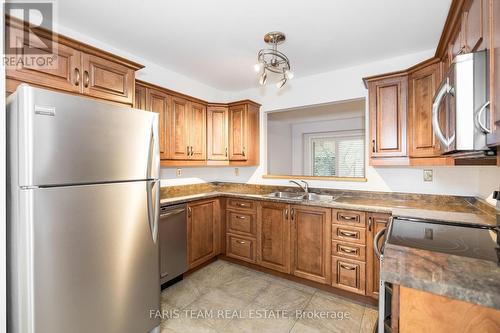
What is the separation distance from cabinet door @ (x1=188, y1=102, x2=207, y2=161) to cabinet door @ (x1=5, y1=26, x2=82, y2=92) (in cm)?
132

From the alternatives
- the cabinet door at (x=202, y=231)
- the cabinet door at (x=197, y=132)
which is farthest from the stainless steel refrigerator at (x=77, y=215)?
the cabinet door at (x=197, y=132)

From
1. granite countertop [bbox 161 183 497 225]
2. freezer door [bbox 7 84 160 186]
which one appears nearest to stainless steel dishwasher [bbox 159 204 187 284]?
granite countertop [bbox 161 183 497 225]

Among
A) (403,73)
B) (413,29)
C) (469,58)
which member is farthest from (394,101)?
(469,58)

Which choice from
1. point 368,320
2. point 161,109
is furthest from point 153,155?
point 368,320

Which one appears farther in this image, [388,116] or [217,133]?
[217,133]

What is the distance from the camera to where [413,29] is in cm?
203

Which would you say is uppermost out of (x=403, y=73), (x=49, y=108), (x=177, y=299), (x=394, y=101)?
(x=403, y=73)

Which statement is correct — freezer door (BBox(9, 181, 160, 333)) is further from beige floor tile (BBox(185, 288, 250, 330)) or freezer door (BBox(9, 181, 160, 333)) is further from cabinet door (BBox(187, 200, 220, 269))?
cabinet door (BBox(187, 200, 220, 269))

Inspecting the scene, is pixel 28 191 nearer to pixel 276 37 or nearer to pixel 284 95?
pixel 276 37

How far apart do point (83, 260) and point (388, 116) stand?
8.57 feet

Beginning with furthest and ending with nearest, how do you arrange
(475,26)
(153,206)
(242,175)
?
(242,175) → (153,206) → (475,26)

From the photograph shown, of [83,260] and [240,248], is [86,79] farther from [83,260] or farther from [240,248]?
[240,248]

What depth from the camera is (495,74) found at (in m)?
0.74

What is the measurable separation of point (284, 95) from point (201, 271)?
2.48m
